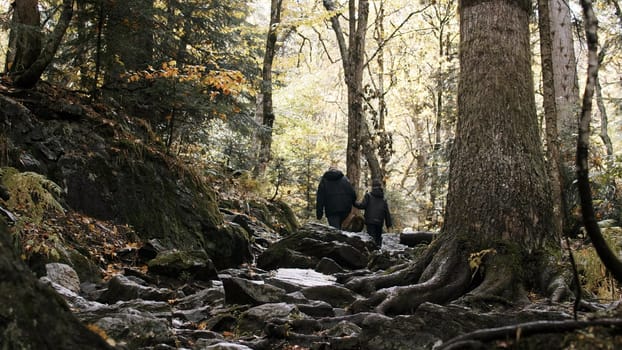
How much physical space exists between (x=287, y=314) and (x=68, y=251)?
3.30m

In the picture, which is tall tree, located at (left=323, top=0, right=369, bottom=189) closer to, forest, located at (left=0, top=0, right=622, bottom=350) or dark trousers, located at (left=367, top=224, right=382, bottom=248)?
dark trousers, located at (left=367, top=224, right=382, bottom=248)

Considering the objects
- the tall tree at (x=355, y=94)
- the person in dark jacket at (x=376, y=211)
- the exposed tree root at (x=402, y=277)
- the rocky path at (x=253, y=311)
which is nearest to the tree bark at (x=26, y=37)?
the rocky path at (x=253, y=311)

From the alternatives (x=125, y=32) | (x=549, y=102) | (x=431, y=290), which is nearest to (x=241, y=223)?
(x=125, y=32)

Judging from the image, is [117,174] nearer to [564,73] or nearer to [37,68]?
[37,68]

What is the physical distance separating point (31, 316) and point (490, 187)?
5.52 meters

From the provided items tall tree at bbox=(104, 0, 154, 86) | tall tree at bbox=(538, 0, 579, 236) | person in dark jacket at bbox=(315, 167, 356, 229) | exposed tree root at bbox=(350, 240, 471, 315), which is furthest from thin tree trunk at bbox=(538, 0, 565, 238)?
tall tree at bbox=(104, 0, 154, 86)

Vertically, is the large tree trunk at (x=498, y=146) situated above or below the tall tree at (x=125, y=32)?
below

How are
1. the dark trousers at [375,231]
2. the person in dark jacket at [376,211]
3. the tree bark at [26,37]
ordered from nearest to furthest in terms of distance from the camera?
the tree bark at [26,37]
the person in dark jacket at [376,211]
the dark trousers at [375,231]

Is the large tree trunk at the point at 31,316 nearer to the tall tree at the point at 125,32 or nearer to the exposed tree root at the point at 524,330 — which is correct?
the exposed tree root at the point at 524,330

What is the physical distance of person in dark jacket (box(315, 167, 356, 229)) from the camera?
14688 millimetres

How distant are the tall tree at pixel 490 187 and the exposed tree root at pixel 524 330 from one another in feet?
9.32

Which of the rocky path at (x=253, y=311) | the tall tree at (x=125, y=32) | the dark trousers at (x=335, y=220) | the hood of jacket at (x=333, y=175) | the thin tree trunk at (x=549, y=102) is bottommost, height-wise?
the rocky path at (x=253, y=311)

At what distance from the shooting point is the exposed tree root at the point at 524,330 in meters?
2.88

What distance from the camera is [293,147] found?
89.0ft
